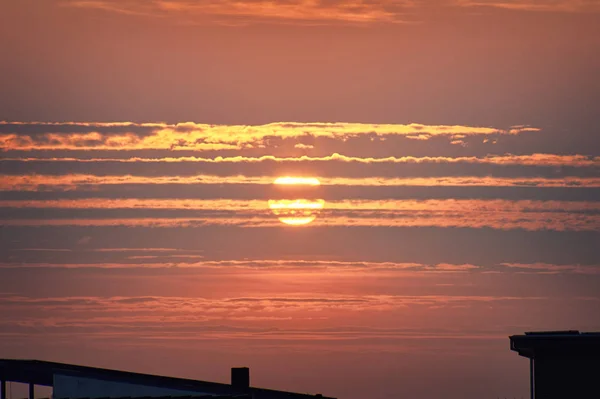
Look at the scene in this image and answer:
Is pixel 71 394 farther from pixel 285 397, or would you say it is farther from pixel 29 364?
pixel 285 397

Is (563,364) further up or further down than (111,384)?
further up

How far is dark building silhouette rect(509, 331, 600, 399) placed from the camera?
5509cm

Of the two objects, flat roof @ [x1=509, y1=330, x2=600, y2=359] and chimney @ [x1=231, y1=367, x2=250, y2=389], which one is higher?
flat roof @ [x1=509, y1=330, x2=600, y2=359]

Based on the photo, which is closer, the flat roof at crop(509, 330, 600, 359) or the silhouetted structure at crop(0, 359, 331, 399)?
the silhouetted structure at crop(0, 359, 331, 399)

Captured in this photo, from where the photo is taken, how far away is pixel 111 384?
2051 inches

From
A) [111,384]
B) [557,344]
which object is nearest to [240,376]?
[111,384]

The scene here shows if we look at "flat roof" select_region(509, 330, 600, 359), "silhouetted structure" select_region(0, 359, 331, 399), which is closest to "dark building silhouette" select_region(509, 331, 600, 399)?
"flat roof" select_region(509, 330, 600, 359)

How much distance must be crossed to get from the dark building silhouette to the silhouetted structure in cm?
1096

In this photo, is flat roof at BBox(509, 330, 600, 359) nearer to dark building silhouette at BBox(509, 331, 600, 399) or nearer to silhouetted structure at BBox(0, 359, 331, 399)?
dark building silhouette at BBox(509, 331, 600, 399)

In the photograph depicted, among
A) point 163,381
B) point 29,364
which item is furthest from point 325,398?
point 29,364

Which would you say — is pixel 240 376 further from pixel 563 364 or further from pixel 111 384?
pixel 563 364

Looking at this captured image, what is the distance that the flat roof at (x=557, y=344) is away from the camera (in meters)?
55.0

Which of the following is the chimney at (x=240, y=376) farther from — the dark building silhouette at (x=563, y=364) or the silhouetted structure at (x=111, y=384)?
the dark building silhouette at (x=563, y=364)

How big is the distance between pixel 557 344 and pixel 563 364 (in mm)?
984
